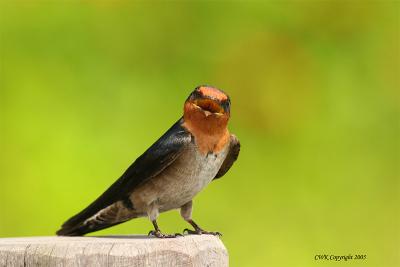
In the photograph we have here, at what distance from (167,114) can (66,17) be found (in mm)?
1394

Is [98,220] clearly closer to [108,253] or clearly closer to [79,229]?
[79,229]

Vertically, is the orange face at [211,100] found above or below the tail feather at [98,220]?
above

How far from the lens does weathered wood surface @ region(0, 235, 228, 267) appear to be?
415 cm

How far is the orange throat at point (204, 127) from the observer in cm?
539

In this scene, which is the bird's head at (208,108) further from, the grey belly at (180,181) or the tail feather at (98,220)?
the tail feather at (98,220)

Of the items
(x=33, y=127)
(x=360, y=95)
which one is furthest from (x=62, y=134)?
(x=360, y=95)

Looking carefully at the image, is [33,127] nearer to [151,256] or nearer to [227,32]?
[227,32]

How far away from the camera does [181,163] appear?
17.8 feet

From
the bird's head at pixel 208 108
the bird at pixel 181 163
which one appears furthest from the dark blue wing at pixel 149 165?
the bird's head at pixel 208 108

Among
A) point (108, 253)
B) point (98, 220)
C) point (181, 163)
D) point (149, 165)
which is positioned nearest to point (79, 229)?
point (98, 220)

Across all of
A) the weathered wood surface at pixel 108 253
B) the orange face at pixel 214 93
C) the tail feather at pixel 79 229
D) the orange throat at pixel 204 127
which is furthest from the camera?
the tail feather at pixel 79 229

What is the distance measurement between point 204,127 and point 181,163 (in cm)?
24

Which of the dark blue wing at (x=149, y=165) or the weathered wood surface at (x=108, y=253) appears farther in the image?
the dark blue wing at (x=149, y=165)

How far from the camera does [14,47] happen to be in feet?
27.7
